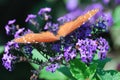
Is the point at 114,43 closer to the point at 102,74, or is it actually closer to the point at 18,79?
the point at 18,79

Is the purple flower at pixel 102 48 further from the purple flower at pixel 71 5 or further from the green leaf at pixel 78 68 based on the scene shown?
the purple flower at pixel 71 5

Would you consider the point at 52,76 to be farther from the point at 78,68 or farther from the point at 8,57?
the point at 78,68

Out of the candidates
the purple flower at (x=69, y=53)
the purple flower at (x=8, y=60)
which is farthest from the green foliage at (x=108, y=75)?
the purple flower at (x=8, y=60)

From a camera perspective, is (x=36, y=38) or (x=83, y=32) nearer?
(x=36, y=38)

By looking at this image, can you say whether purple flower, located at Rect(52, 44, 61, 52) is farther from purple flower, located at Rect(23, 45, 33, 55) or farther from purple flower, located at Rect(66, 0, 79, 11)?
purple flower, located at Rect(66, 0, 79, 11)

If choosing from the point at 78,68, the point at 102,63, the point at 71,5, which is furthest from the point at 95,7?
the point at 78,68

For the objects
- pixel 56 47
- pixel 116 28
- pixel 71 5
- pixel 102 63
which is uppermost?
pixel 71 5

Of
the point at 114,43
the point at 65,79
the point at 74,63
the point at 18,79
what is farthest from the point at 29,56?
the point at 114,43
